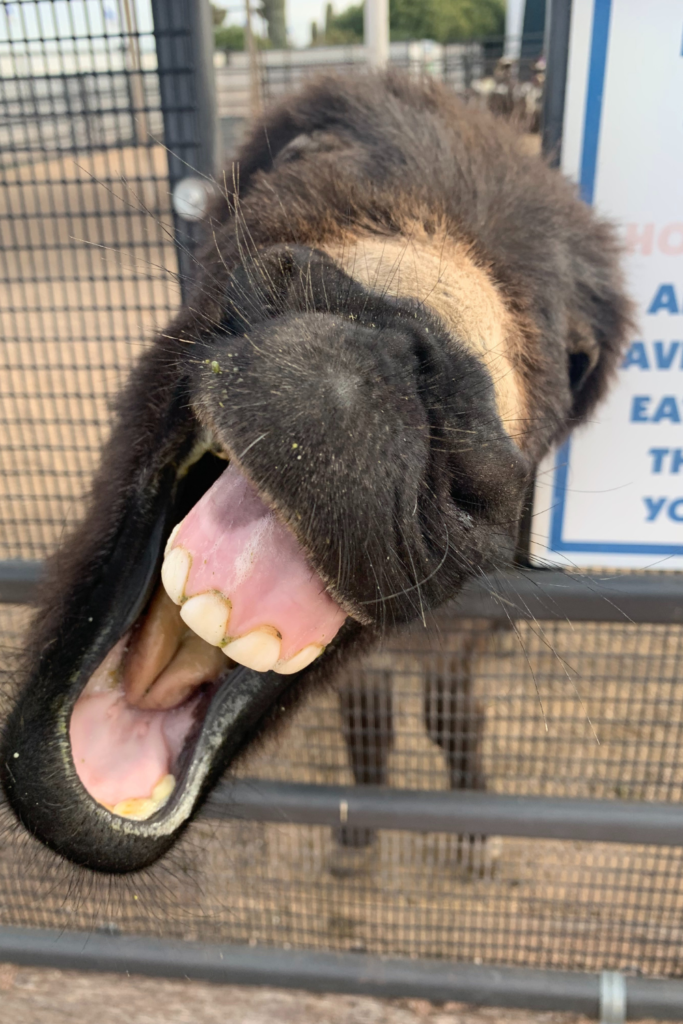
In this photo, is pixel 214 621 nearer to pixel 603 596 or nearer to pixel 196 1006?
pixel 603 596

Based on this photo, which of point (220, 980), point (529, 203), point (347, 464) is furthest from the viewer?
point (220, 980)

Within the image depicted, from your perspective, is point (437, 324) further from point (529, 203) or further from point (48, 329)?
point (48, 329)

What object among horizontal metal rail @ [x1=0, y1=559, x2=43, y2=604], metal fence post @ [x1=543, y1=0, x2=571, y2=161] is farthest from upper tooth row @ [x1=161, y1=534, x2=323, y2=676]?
metal fence post @ [x1=543, y1=0, x2=571, y2=161]

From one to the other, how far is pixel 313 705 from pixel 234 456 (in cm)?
177

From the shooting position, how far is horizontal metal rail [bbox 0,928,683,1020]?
169cm

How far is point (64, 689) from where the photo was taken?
3.24 ft

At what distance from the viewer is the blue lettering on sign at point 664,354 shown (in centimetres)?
139

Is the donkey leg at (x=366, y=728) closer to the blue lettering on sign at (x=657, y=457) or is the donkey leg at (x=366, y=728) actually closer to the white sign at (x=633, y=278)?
the white sign at (x=633, y=278)

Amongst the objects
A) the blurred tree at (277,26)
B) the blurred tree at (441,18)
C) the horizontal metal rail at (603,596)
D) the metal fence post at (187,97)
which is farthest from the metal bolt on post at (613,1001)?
the blurred tree at (441,18)

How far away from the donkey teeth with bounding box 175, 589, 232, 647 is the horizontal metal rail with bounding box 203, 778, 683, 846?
0.86m

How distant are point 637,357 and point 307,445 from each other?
968 mm

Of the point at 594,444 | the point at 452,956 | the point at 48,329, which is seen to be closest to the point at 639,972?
the point at 452,956

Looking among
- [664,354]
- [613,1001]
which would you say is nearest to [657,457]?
[664,354]

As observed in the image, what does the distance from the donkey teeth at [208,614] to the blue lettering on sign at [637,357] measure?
1020mm
